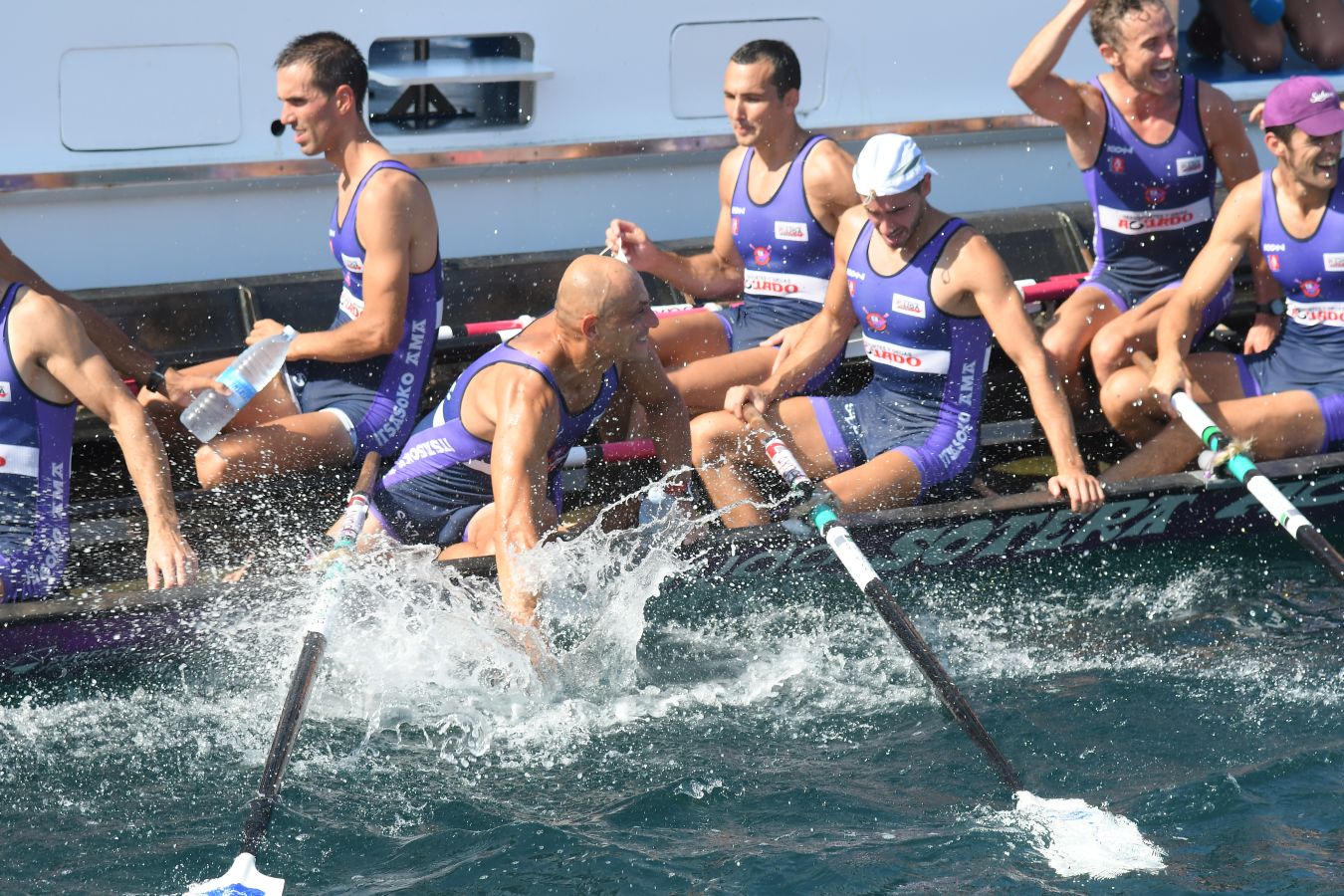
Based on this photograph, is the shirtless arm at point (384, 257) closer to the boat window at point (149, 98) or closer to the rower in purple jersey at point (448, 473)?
the rower in purple jersey at point (448, 473)

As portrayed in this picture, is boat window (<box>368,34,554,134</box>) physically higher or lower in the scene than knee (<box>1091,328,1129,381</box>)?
higher

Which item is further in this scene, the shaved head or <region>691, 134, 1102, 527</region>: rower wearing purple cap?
<region>691, 134, 1102, 527</region>: rower wearing purple cap

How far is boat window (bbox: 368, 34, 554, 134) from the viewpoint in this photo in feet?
26.0

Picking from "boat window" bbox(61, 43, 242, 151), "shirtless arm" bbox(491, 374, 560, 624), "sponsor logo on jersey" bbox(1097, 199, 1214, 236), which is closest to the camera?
"shirtless arm" bbox(491, 374, 560, 624)

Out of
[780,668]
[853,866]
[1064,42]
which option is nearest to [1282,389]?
[1064,42]

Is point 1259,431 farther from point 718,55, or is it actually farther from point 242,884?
point 242,884

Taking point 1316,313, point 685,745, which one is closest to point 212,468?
point 685,745

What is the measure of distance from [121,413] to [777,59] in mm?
2993

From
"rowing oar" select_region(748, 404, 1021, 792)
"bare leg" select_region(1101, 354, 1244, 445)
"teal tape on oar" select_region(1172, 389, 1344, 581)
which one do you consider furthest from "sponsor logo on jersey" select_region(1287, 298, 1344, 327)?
"rowing oar" select_region(748, 404, 1021, 792)

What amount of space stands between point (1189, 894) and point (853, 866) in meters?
0.92

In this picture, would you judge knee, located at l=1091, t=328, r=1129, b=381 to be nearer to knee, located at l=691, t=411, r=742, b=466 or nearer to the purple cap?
the purple cap

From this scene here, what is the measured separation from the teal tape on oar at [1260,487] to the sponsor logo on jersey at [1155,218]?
1.05 metres

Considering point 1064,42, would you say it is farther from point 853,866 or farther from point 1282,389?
point 853,866

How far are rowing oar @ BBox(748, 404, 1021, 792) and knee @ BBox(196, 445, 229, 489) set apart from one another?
199cm
